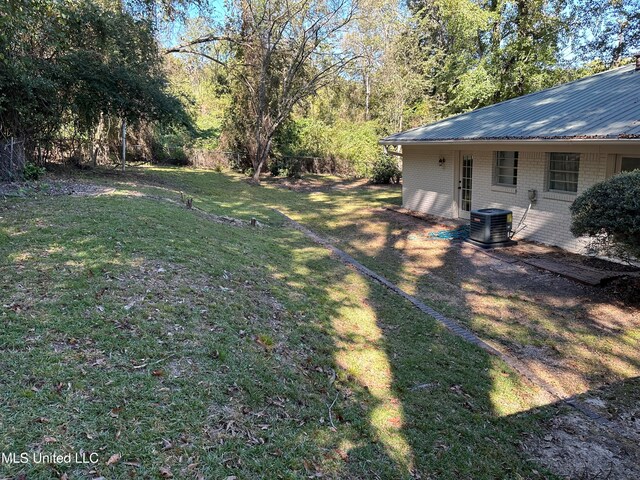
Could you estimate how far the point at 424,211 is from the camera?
15.2 m

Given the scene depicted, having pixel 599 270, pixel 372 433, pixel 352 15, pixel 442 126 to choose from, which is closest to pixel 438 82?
pixel 352 15

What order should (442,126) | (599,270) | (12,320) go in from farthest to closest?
(442,126) → (599,270) → (12,320)

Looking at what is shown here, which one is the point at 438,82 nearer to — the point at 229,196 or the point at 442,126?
the point at 442,126

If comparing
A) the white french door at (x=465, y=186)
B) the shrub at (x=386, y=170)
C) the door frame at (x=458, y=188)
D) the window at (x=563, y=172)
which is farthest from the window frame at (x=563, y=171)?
the shrub at (x=386, y=170)

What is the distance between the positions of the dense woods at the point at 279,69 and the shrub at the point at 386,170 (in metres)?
0.14

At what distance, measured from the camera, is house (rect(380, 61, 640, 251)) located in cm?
882

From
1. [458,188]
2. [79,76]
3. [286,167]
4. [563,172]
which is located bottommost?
[458,188]

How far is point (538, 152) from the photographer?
412 inches

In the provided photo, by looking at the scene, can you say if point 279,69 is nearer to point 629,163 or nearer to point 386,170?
point 386,170

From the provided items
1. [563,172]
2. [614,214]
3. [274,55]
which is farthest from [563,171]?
[274,55]

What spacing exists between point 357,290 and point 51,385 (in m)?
4.72

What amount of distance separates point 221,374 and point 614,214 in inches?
221

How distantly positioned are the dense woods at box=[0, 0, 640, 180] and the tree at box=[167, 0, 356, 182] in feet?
0.22

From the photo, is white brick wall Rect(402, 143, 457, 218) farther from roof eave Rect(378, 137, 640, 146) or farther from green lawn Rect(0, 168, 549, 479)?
green lawn Rect(0, 168, 549, 479)
